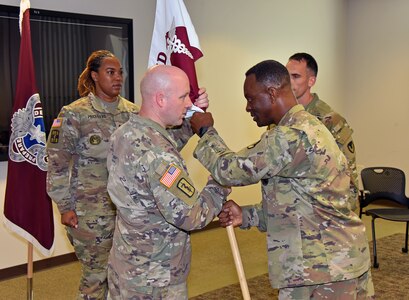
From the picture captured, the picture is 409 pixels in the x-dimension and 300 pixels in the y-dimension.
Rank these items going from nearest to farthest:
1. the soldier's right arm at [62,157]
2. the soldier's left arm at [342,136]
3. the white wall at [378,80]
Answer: the soldier's right arm at [62,157]
the soldier's left arm at [342,136]
the white wall at [378,80]

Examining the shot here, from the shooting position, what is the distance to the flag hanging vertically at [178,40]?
256 cm

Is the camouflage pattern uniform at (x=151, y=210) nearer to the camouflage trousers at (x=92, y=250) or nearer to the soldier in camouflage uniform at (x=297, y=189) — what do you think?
the soldier in camouflage uniform at (x=297, y=189)

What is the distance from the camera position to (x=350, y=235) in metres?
1.97

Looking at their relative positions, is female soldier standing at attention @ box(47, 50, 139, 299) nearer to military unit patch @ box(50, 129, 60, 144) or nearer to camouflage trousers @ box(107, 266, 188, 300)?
military unit patch @ box(50, 129, 60, 144)

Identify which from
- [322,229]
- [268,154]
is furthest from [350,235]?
[268,154]

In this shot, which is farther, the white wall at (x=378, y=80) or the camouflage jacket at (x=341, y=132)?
the white wall at (x=378, y=80)

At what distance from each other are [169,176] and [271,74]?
54 cm

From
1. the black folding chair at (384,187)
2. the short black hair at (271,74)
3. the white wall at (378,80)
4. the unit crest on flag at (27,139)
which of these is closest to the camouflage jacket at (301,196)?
the short black hair at (271,74)

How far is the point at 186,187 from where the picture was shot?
1.87 meters

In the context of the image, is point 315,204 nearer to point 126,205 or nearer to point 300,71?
point 126,205

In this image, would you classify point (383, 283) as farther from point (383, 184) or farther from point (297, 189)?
point (297, 189)

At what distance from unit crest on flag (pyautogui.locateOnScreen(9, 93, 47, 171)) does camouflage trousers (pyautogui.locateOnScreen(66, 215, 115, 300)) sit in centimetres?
54

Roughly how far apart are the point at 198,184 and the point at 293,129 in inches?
164

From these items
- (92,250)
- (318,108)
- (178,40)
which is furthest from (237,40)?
(92,250)
